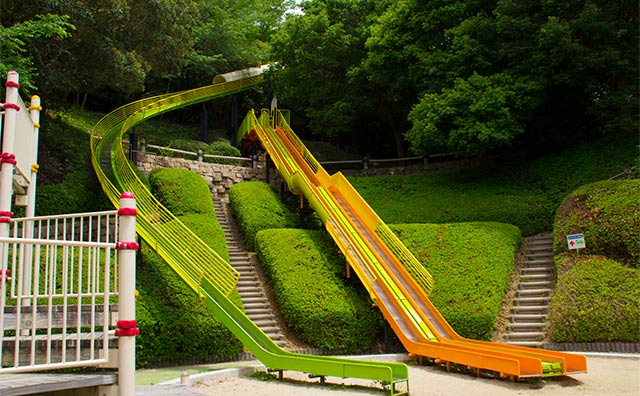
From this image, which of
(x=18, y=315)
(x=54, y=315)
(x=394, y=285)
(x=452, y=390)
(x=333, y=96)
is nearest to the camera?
(x=18, y=315)

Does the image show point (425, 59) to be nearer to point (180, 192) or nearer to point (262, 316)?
point (180, 192)

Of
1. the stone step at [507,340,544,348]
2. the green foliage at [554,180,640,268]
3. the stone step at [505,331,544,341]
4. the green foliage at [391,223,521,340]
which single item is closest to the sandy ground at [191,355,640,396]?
the stone step at [507,340,544,348]

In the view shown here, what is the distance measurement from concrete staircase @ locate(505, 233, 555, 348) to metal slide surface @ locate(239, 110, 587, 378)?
2.12 m

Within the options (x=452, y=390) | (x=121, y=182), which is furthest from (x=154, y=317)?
(x=452, y=390)

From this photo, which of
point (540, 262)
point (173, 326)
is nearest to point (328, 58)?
point (540, 262)

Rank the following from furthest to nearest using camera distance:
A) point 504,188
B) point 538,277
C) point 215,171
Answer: point 215,171, point 504,188, point 538,277

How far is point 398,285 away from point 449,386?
153 inches

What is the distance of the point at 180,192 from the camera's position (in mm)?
17438

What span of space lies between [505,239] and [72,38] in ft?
43.8

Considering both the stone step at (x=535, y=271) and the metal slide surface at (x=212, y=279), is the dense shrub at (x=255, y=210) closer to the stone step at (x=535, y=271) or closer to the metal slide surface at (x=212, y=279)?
the metal slide surface at (x=212, y=279)

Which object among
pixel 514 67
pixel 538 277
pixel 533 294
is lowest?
pixel 533 294

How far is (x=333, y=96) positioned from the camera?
26.0 m

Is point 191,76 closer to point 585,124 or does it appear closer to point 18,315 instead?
point 585,124

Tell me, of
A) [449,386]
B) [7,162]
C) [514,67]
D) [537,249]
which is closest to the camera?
[7,162]
